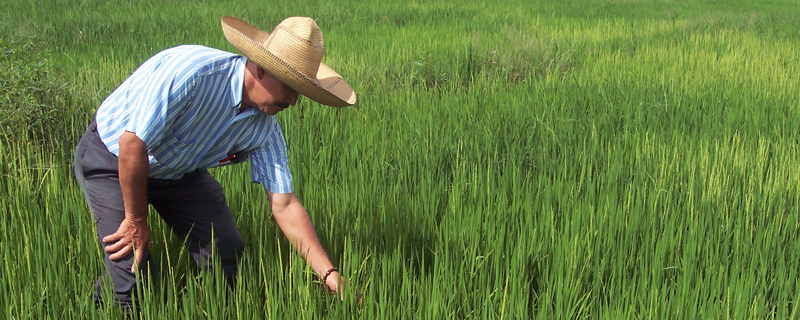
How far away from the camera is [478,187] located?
7.62 feet

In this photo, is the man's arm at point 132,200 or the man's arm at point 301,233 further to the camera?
the man's arm at point 301,233

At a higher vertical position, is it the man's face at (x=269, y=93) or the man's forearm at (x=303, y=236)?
the man's face at (x=269, y=93)

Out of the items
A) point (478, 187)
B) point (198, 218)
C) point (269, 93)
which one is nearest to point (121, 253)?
point (198, 218)

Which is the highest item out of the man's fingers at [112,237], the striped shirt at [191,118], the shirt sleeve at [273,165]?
the striped shirt at [191,118]

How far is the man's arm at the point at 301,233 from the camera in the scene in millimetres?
1589

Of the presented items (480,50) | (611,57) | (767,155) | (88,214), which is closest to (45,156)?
(88,214)

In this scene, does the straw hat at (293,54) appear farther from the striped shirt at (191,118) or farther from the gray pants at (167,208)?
the gray pants at (167,208)

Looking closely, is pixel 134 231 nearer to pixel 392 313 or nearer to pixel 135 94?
pixel 135 94

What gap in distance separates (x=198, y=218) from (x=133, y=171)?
0.35m

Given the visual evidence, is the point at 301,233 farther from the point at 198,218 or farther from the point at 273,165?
the point at 198,218

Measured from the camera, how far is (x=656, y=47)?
6086mm

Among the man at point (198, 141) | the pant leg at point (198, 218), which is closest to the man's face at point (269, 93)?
the man at point (198, 141)

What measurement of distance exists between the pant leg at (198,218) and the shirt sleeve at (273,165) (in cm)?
20

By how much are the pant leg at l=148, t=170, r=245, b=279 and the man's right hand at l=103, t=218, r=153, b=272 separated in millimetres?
188
